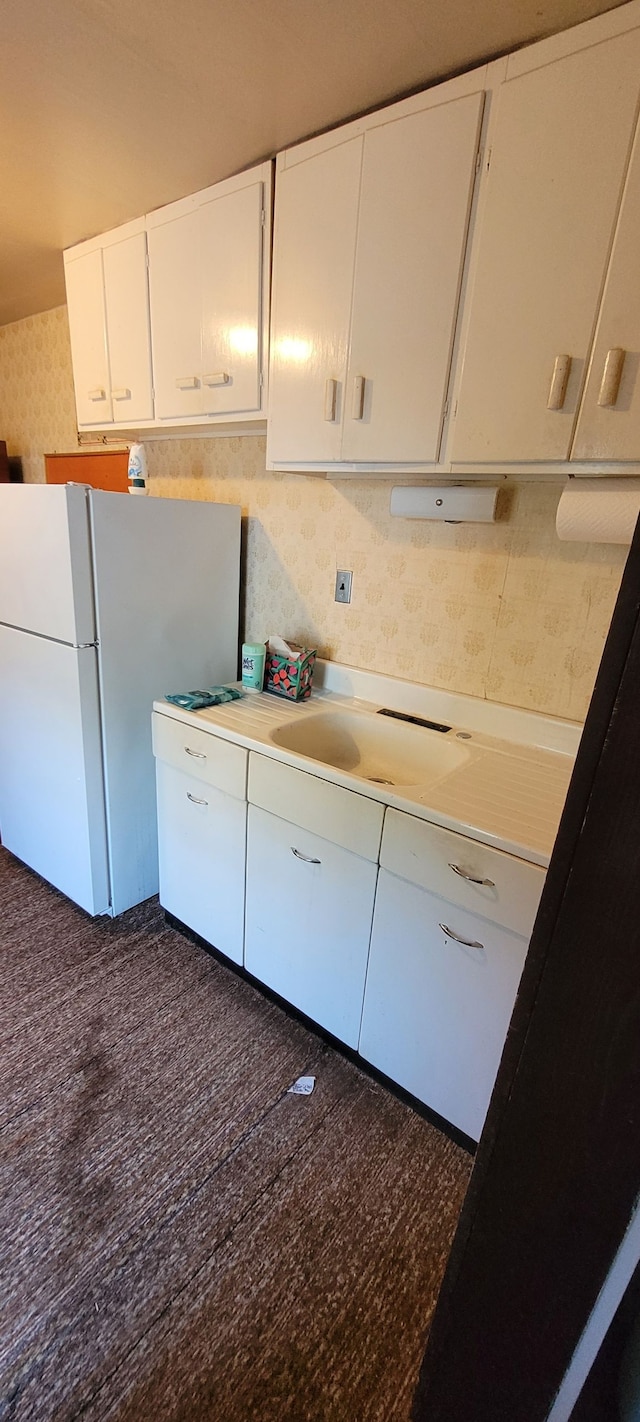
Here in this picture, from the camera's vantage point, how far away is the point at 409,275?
1230mm

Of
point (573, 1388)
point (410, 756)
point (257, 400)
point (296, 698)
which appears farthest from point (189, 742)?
point (573, 1388)

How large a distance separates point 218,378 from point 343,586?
0.72 m

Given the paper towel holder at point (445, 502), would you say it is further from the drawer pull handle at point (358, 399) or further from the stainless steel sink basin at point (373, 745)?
the stainless steel sink basin at point (373, 745)

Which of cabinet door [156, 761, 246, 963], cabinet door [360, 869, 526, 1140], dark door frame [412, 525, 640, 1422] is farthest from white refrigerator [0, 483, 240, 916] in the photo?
dark door frame [412, 525, 640, 1422]

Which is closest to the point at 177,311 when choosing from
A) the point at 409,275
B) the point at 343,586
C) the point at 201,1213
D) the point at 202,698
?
the point at 409,275

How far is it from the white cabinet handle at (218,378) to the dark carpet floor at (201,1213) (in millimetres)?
1859

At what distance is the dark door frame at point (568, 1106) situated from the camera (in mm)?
476

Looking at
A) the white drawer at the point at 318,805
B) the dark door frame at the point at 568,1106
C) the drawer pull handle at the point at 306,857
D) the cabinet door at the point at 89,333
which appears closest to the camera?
the dark door frame at the point at 568,1106

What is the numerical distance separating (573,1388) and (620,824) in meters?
0.68

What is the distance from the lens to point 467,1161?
132cm

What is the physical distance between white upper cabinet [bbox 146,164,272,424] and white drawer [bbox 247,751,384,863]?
3.45ft

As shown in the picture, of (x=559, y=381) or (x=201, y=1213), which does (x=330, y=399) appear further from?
(x=201, y=1213)

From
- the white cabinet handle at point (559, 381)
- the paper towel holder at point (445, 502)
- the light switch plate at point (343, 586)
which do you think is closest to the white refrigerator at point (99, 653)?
the light switch plate at point (343, 586)

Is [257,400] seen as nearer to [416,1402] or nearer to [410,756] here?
[410,756]
